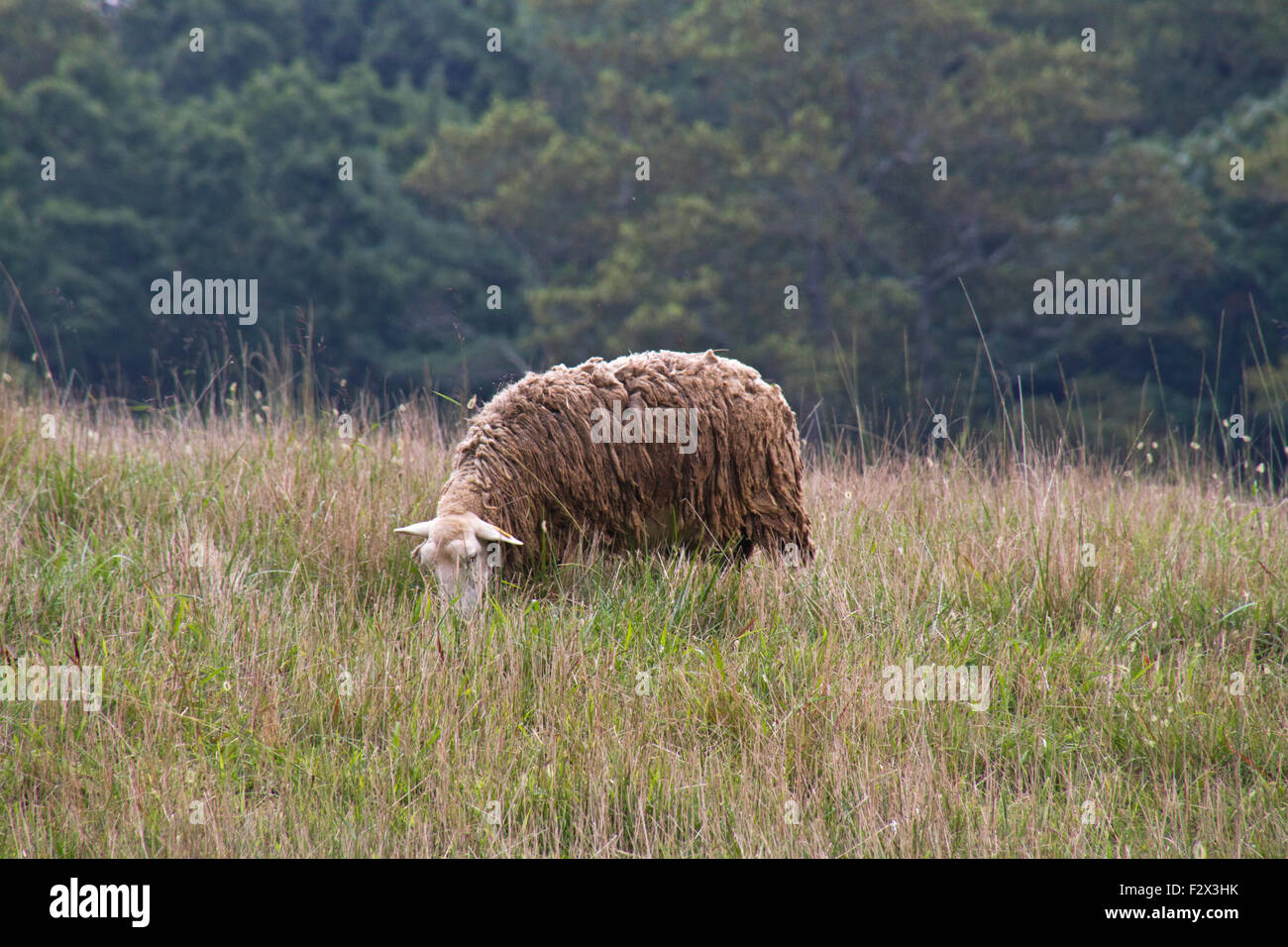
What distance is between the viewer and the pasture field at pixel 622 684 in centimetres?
329

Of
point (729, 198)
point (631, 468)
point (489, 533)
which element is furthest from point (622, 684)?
point (729, 198)

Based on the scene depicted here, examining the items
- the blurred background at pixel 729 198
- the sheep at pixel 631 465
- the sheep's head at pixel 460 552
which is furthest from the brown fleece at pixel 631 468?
the blurred background at pixel 729 198

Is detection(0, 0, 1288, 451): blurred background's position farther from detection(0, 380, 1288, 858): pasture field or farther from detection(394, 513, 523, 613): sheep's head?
detection(394, 513, 523, 613): sheep's head

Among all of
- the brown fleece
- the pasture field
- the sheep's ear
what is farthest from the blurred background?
the sheep's ear

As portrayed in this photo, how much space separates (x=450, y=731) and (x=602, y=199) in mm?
21318

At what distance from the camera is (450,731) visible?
3.65 m

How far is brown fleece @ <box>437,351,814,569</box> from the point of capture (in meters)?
4.98

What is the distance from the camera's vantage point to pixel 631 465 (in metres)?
5.02

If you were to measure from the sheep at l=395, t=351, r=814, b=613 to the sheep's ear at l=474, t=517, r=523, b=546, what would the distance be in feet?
0.57

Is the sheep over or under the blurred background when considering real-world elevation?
under

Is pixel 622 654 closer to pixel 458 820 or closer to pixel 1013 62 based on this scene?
pixel 458 820

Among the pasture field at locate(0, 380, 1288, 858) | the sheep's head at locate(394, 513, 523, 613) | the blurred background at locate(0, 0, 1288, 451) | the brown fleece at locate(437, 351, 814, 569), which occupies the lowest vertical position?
the pasture field at locate(0, 380, 1288, 858)

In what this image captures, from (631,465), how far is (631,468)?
14 millimetres

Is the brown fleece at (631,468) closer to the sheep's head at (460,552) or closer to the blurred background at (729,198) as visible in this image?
the sheep's head at (460,552)
